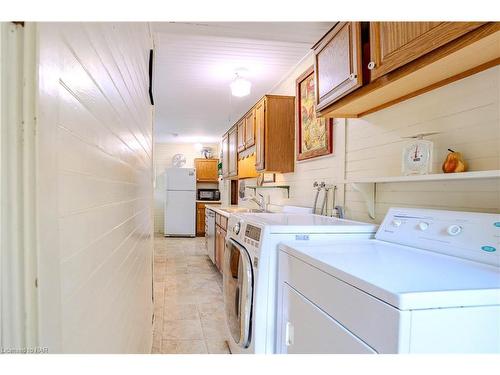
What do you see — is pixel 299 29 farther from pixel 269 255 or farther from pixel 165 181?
pixel 165 181

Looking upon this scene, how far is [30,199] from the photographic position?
42cm

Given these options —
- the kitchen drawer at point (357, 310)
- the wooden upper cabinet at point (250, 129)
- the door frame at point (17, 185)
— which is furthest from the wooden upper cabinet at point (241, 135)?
the door frame at point (17, 185)

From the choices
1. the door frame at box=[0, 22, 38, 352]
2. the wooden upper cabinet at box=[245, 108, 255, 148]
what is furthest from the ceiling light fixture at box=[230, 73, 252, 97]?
the door frame at box=[0, 22, 38, 352]

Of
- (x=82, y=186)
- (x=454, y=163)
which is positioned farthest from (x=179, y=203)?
(x=82, y=186)

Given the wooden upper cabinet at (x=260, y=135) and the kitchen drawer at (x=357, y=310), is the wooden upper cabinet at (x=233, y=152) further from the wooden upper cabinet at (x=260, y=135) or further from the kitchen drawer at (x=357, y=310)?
the kitchen drawer at (x=357, y=310)

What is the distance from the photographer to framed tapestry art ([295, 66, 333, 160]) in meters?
2.62

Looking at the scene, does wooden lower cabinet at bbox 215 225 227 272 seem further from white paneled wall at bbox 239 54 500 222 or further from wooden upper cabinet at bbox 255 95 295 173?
white paneled wall at bbox 239 54 500 222

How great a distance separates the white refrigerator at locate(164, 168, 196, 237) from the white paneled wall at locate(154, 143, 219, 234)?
2.48ft

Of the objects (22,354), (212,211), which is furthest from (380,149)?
(212,211)

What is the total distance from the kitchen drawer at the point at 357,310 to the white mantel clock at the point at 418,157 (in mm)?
739

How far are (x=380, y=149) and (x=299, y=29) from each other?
1089mm

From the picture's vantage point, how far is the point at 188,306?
3.18 meters

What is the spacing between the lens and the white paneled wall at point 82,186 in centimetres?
46

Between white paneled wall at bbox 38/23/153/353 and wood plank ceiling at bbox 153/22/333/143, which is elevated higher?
wood plank ceiling at bbox 153/22/333/143
